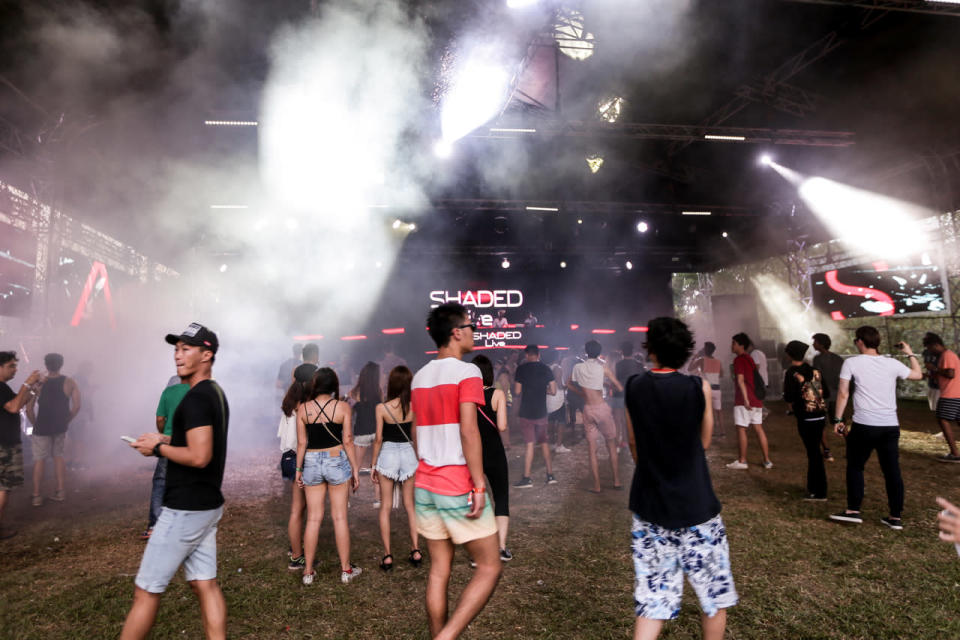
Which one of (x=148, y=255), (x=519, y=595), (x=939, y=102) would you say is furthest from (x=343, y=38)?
(x=939, y=102)

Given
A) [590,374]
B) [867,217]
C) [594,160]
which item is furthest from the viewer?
[867,217]

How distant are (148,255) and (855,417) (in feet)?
47.6

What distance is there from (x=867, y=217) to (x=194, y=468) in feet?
51.3

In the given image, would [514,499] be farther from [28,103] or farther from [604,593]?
[28,103]

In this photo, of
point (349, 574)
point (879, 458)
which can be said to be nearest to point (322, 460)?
point (349, 574)

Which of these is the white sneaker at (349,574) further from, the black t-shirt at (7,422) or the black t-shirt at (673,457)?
the black t-shirt at (7,422)

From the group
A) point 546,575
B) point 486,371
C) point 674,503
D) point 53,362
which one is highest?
point 53,362

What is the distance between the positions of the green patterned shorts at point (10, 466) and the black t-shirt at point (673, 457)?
560 centimetres

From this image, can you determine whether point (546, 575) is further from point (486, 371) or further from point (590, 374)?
point (590, 374)

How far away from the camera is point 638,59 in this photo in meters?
8.00

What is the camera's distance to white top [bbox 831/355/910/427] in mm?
3520

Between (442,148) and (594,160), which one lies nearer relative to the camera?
(442,148)

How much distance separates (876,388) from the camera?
3.55 meters

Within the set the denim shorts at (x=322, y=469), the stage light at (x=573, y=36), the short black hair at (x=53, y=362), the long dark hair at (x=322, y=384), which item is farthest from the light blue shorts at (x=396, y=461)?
the stage light at (x=573, y=36)
